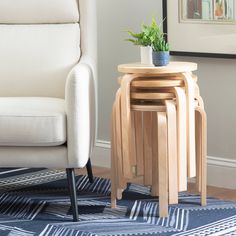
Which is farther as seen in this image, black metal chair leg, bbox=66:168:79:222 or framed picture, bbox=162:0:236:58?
framed picture, bbox=162:0:236:58

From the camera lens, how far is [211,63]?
9.97 ft

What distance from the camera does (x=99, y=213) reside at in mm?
2670

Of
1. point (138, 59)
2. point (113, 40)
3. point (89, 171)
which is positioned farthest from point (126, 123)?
point (113, 40)

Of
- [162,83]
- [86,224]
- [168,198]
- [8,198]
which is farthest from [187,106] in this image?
[8,198]

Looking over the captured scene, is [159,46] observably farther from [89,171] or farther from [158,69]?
[89,171]

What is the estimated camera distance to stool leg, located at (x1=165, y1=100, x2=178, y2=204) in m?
2.50

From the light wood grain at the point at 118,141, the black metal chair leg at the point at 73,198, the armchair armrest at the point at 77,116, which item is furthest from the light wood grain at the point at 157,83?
the black metal chair leg at the point at 73,198

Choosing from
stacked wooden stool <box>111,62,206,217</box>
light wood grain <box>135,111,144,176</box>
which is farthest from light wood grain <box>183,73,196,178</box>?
light wood grain <box>135,111,144,176</box>

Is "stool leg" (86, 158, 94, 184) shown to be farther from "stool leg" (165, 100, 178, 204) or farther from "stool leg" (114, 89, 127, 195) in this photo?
"stool leg" (165, 100, 178, 204)

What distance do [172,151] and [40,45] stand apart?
34.8 inches

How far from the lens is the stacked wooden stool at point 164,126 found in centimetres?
252

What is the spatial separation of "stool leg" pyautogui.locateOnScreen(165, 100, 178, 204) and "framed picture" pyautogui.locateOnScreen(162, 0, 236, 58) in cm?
56

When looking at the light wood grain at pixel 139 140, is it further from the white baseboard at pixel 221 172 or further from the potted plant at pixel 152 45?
the white baseboard at pixel 221 172

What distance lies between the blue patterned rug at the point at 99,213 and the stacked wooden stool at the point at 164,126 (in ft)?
0.24
